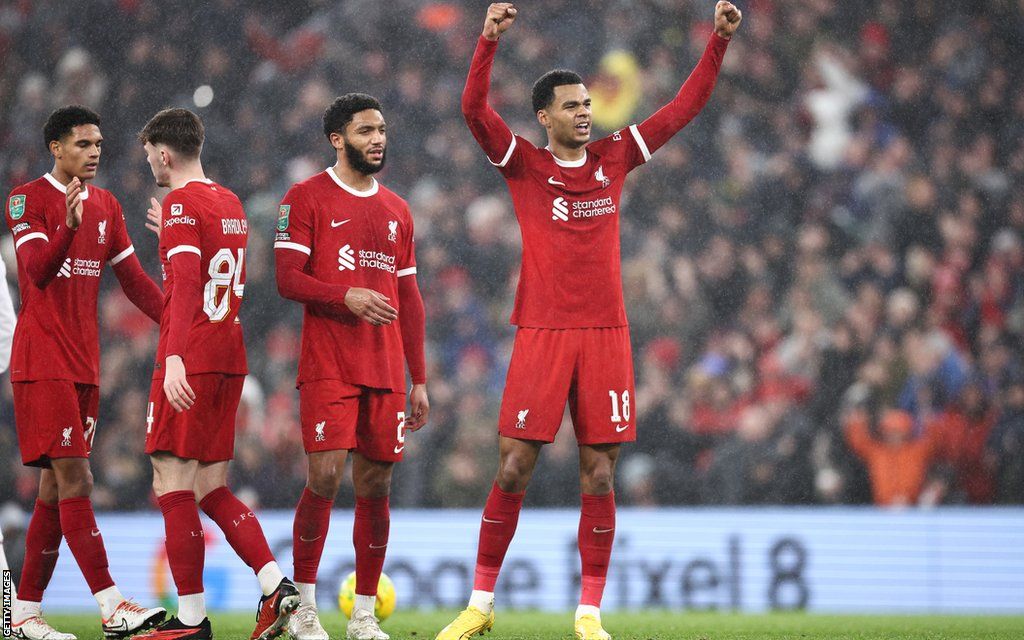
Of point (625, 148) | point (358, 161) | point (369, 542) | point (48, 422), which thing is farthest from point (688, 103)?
point (48, 422)

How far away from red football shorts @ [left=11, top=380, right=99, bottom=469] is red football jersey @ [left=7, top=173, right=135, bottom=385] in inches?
2.0

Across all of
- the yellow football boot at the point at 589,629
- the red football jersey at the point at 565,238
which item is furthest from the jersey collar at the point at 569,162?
the yellow football boot at the point at 589,629

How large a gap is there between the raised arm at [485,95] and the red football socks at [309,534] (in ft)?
5.40

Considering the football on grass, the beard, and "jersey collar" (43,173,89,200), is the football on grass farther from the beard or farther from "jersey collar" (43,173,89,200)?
"jersey collar" (43,173,89,200)

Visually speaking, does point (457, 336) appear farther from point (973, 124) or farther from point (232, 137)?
point (973, 124)

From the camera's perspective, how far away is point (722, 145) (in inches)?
469

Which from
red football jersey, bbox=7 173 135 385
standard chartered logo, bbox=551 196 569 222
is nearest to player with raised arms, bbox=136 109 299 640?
red football jersey, bbox=7 173 135 385

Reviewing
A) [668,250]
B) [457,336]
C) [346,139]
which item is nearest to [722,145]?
[668,250]

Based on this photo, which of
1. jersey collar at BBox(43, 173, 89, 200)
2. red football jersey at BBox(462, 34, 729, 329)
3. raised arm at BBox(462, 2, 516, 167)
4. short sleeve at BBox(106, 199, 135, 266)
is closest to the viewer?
raised arm at BBox(462, 2, 516, 167)

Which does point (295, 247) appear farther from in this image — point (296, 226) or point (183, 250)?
point (183, 250)

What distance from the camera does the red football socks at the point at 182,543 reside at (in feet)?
15.5

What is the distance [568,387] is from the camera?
4820 millimetres

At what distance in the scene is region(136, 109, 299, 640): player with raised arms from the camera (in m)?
4.68

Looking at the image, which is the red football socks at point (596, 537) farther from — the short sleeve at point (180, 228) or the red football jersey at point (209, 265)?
the short sleeve at point (180, 228)
